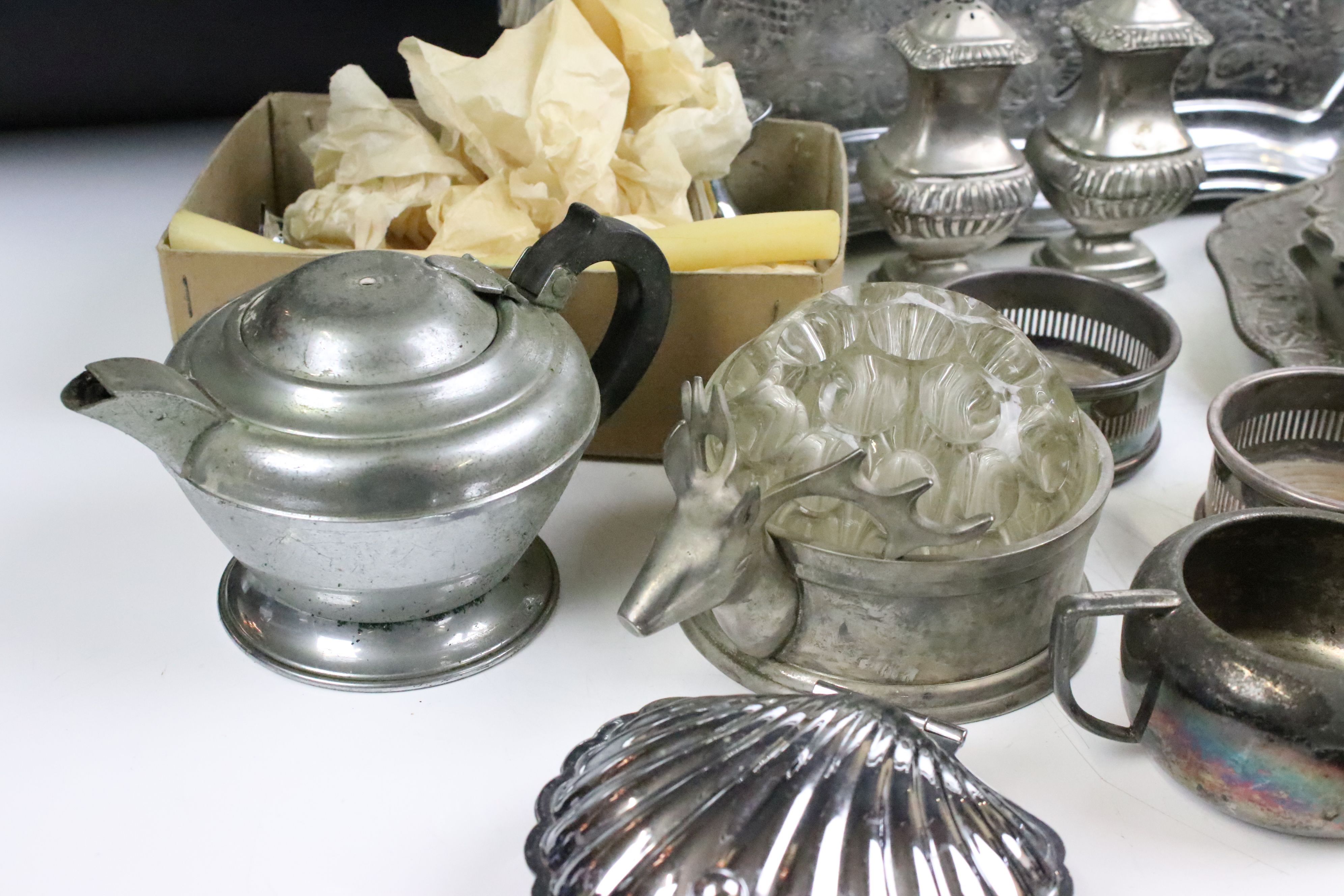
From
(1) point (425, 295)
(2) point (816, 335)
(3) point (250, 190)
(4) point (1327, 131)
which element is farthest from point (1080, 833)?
(4) point (1327, 131)

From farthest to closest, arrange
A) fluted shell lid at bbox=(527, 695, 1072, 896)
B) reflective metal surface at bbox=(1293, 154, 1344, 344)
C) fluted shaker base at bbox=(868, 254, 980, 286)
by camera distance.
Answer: fluted shaker base at bbox=(868, 254, 980, 286)
reflective metal surface at bbox=(1293, 154, 1344, 344)
fluted shell lid at bbox=(527, 695, 1072, 896)

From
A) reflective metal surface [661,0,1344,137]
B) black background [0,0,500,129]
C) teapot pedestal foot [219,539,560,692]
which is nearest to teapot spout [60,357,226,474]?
teapot pedestal foot [219,539,560,692]

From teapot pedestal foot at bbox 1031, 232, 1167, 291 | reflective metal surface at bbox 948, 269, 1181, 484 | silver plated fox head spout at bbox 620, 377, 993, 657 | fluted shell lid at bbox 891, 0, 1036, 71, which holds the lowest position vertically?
teapot pedestal foot at bbox 1031, 232, 1167, 291

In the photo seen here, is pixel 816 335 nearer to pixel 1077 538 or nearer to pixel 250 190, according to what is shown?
pixel 1077 538

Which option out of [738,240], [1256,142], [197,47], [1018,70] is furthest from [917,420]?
[197,47]

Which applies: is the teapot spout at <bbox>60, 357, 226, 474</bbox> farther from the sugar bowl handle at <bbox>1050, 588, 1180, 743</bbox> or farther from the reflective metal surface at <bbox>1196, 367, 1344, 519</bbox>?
the reflective metal surface at <bbox>1196, 367, 1344, 519</bbox>

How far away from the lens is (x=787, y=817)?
46 centimetres

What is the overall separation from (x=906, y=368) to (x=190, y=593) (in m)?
0.41

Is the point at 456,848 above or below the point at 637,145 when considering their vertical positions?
below

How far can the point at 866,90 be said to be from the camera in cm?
109

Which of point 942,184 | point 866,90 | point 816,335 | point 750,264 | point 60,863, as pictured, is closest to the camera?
point 60,863

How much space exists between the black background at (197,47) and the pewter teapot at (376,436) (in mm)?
688

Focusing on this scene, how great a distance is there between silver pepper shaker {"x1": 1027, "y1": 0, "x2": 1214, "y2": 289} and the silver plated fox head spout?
44cm

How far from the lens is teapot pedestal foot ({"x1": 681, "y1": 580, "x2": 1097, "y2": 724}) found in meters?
0.58
